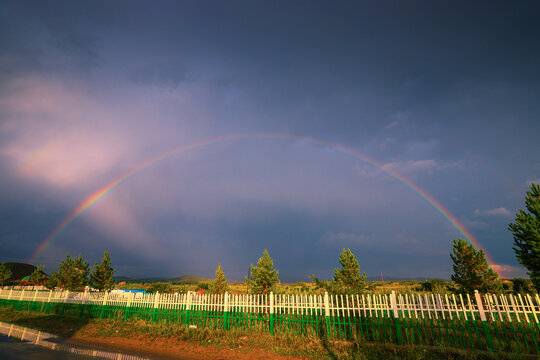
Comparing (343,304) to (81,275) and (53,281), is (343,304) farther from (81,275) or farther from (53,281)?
(53,281)

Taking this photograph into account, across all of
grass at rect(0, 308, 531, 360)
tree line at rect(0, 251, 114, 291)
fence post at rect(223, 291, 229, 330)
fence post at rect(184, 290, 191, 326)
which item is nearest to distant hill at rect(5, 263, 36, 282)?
tree line at rect(0, 251, 114, 291)

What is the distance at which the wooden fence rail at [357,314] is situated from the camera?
812 centimetres

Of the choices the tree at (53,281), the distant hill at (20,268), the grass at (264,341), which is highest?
the distant hill at (20,268)

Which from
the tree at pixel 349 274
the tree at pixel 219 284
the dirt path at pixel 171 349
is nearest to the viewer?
the dirt path at pixel 171 349

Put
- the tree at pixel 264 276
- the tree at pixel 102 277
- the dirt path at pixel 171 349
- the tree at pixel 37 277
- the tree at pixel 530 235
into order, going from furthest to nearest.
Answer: the tree at pixel 37 277 → the tree at pixel 102 277 → the tree at pixel 264 276 → the tree at pixel 530 235 → the dirt path at pixel 171 349

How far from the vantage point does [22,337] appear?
477 inches

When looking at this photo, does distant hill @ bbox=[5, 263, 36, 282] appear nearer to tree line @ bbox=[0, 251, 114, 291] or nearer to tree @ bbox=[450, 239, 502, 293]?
tree line @ bbox=[0, 251, 114, 291]

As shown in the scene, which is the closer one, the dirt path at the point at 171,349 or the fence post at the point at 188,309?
the dirt path at the point at 171,349

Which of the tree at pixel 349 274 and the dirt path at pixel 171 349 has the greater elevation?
the tree at pixel 349 274

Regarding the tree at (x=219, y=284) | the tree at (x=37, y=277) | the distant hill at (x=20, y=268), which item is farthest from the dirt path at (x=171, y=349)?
the distant hill at (x=20, y=268)

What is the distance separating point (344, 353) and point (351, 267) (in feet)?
65.6

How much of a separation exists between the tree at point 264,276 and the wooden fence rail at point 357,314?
9764mm

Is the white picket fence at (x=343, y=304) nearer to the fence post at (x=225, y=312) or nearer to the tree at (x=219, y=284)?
the fence post at (x=225, y=312)

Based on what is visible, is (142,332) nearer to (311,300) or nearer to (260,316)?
(260,316)
